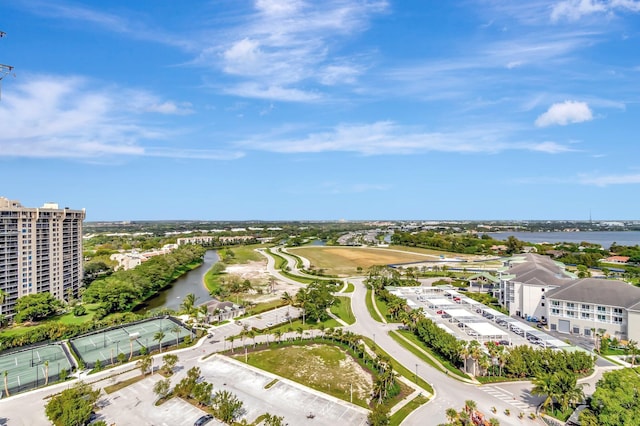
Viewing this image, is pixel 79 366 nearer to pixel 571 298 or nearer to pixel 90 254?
pixel 571 298

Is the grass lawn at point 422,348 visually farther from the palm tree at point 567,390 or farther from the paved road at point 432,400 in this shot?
the palm tree at point 567,390

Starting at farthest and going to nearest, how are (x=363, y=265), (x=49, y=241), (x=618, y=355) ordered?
1. (x=363, y=265)
2. (x=49, y=241)
3. (x=618, y=355)

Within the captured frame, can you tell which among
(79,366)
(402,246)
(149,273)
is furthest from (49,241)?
(402,246)

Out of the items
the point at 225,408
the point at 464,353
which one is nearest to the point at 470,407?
the point at 464,353

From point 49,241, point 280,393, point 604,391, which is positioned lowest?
point 280,393

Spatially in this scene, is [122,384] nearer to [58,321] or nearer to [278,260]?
[58,321]

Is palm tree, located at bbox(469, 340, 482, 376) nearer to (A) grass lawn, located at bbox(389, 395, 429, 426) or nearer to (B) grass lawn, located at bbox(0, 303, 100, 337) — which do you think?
(A) grass lawn, located at bbox(389, 395, 429, 426)

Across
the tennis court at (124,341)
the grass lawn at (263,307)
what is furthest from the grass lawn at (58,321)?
the grass lawn at (263,307)
